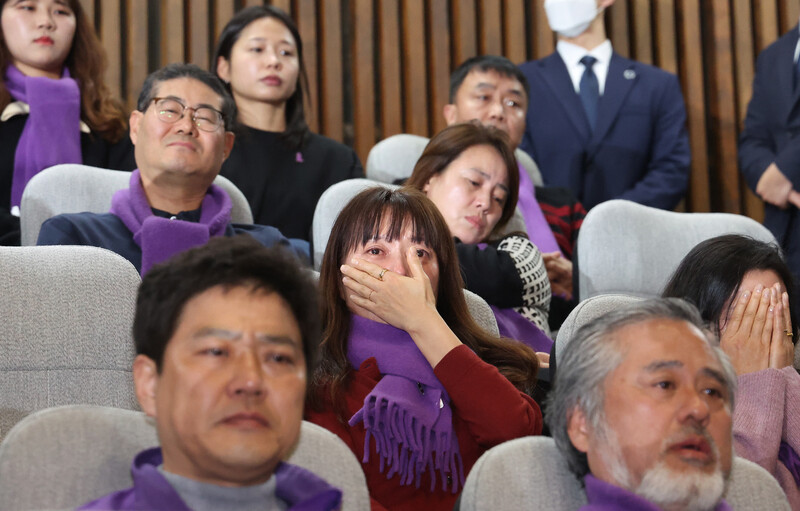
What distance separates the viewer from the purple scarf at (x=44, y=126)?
Answer: 9.96 feet

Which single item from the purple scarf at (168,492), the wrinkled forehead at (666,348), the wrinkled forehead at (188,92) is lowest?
the purple scarf at (168,492)

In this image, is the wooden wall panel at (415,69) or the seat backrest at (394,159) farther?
the wooden wall panel at (415,69)

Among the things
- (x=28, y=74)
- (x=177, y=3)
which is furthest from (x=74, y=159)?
(x=177, y=3)

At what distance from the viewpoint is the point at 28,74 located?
10.5 feet

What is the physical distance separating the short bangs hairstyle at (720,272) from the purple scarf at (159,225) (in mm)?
1057

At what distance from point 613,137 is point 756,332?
214cm

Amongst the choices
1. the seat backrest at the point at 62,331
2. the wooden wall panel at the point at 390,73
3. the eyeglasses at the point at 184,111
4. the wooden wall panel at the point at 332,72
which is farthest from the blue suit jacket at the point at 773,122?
the seat backrest at the point at 62,331

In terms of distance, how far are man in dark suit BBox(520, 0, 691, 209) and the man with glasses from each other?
1.65m

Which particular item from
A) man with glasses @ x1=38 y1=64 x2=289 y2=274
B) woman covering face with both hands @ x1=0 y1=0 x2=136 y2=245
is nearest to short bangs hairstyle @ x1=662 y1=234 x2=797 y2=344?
man with glasses @ x1=38 y1=64 x2=289 y2=274

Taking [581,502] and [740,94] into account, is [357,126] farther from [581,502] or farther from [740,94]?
[581,502]

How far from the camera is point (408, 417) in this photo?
1.82 meters

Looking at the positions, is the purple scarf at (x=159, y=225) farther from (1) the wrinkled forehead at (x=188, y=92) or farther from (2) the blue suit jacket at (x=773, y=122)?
(2) the blue suit jacket at (x=773, y=122)

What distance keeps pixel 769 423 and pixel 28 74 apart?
8.06ft

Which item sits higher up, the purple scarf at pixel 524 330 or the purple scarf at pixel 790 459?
the purple scarf at pixel 524 330
